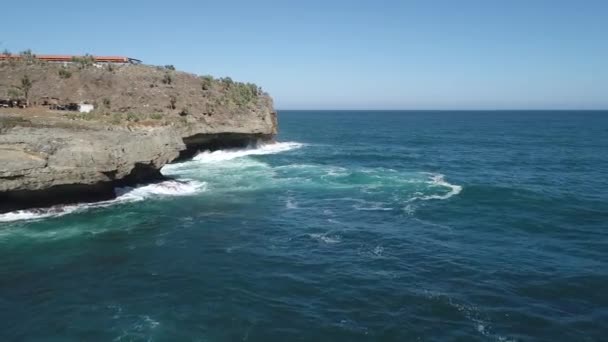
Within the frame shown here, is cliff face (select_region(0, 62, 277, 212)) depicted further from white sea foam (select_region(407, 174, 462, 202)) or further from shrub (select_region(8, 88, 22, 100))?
white sea foam (select_region(407, 174, 462, 202))

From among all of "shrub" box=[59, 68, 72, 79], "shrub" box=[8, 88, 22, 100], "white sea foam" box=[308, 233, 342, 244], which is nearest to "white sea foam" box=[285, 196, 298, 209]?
"white sea foam" box=[308, 233, 342, 244]

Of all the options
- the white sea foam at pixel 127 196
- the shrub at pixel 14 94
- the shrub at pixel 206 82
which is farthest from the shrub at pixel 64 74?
the white sea foam at pixel 127 196

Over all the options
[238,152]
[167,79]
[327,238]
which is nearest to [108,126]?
[327,238]

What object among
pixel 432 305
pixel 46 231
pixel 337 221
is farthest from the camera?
pixel 337 221

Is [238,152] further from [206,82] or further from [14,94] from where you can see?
[14,94]

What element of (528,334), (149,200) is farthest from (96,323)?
(149,200)

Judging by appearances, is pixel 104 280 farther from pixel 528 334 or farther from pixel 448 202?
pixel 448 202
